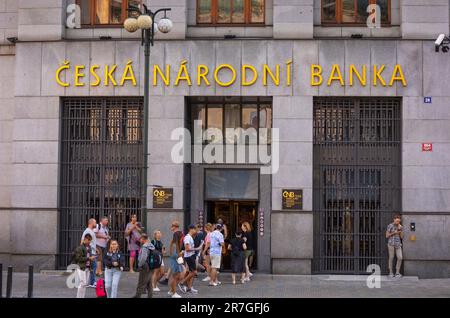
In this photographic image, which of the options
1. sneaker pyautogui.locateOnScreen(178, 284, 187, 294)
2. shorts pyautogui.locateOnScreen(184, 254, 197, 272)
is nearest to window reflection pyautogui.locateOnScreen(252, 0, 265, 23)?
shorts pyautogui.locateOnScreen(184, 254, 197, 272)

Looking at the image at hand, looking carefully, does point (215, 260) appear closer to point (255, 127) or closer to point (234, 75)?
point (255, 127)

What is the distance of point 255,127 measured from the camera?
Answer: 95.0 feet

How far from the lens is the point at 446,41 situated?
27188 mm

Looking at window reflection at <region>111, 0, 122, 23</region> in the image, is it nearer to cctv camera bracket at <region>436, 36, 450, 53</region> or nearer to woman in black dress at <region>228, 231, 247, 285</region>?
woman in black dress at <region>228, 231, 247, 285</region>

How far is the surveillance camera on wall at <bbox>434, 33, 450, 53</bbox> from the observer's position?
26.8m

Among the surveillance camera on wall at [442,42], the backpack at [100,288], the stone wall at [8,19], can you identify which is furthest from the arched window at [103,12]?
the backpack at [100,288]

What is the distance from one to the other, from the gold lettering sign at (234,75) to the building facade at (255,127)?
0.16ft

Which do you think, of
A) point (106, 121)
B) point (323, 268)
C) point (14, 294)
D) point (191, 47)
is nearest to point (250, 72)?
point (191, 47)

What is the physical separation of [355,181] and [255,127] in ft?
13.5

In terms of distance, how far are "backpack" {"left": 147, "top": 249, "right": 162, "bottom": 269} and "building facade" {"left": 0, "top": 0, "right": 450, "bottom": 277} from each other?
6.09 metres

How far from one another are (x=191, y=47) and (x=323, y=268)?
29.5ft

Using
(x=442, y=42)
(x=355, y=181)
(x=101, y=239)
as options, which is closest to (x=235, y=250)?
(x=101, y=239)

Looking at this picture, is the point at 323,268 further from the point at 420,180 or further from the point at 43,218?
the point at 43,218
